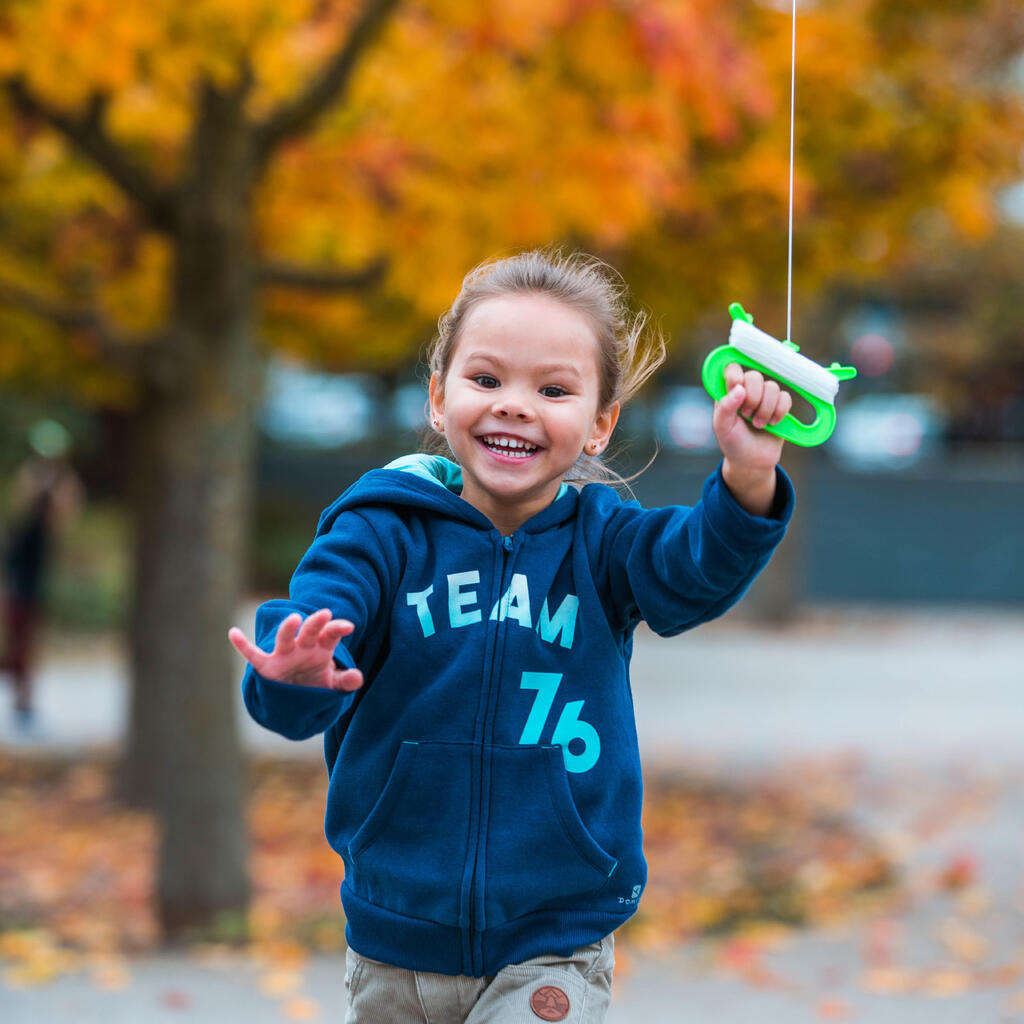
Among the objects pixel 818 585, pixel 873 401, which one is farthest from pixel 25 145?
pixel 873 401

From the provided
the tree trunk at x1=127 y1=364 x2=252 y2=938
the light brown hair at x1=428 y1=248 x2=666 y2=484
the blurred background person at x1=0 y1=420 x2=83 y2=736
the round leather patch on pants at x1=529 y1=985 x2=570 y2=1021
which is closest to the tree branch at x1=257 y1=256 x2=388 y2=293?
the tree trunk at x1=127 y1=364 x2=252 y2=938

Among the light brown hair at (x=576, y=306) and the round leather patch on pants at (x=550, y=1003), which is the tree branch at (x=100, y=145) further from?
the round leather patch on pants at (x=550, y=1003)

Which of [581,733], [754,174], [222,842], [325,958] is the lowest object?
[325,958]

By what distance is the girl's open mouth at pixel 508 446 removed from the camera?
6.33 ft

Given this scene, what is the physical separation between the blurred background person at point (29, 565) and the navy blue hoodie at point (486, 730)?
7.73 m

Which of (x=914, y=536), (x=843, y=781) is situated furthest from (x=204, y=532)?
(x=914, y=536)

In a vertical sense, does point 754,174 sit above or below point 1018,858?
above

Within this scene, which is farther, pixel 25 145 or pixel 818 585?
pixel 818 585

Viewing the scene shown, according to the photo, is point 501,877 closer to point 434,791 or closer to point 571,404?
point 434,791

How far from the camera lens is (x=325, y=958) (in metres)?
4.88

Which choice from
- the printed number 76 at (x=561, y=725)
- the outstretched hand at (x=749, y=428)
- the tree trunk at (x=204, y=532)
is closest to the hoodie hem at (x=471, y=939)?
the printed number 76 at (x=561, y=725)

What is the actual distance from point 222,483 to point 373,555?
359 cm

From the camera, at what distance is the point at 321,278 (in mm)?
5887

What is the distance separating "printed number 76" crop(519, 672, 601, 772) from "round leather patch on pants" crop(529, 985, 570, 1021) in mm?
303
